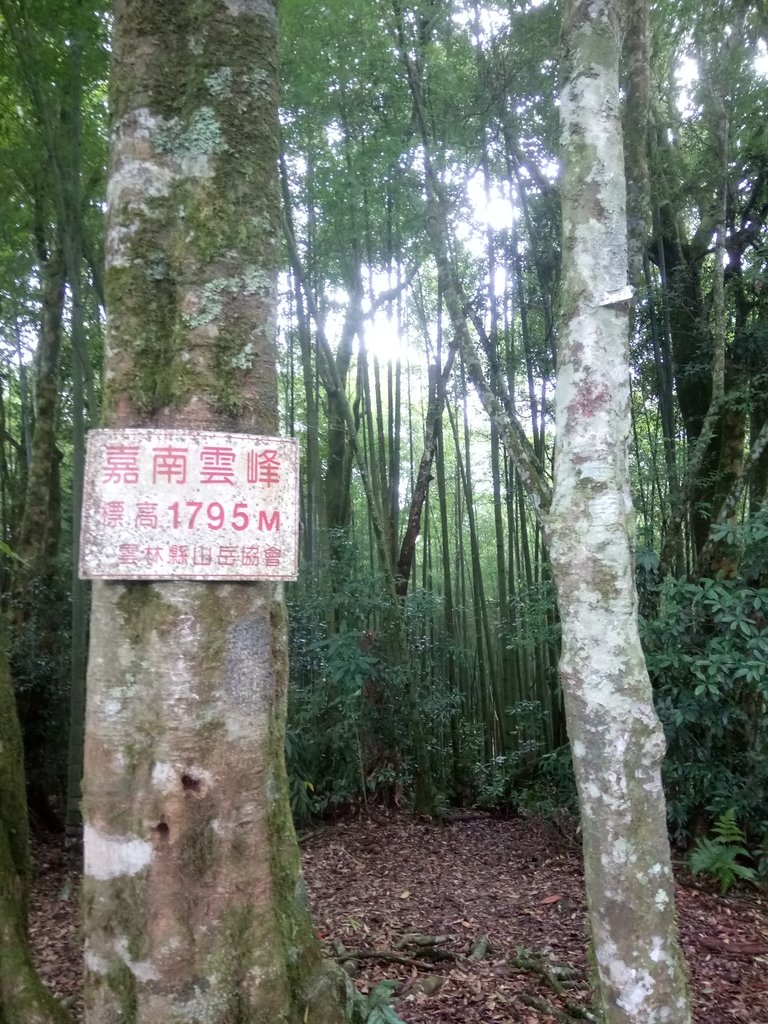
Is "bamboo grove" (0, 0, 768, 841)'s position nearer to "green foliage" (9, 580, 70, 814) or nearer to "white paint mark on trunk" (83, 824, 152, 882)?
"green foliage" (9, 580, 70, 814)

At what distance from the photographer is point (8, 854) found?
6.07 feet

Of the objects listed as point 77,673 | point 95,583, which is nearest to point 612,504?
point 95,583

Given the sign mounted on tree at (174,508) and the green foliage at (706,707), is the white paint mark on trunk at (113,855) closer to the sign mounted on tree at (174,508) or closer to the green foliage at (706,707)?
the sign mounted on tree at (174,508)

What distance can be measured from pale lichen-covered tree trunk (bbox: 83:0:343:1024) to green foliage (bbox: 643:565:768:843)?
329 centimetres

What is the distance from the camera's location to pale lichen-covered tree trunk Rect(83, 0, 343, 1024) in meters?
1.47

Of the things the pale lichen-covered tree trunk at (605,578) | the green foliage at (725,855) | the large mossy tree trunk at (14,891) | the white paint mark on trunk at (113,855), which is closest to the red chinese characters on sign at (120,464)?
the white paint mark on trunk at (113,855)

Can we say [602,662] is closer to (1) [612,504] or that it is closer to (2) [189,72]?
(1) [612,504]

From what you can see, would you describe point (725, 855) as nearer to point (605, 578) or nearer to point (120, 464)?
point (605, 578)

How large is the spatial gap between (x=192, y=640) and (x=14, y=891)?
34.8 inches

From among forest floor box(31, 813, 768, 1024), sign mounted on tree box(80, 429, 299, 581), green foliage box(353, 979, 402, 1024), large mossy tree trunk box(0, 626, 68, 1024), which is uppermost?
sign mounted on tree box(80, 429, 299, 581)

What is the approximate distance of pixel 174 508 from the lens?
1493 millimetres

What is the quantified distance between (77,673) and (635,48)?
4.72 meters

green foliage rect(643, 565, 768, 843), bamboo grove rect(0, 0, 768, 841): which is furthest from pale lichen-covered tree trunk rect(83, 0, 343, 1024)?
green foliage rect(643, 565, 768, 843)

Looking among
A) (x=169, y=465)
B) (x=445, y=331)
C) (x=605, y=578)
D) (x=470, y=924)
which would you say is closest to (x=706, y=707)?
(x=470, y=924)
